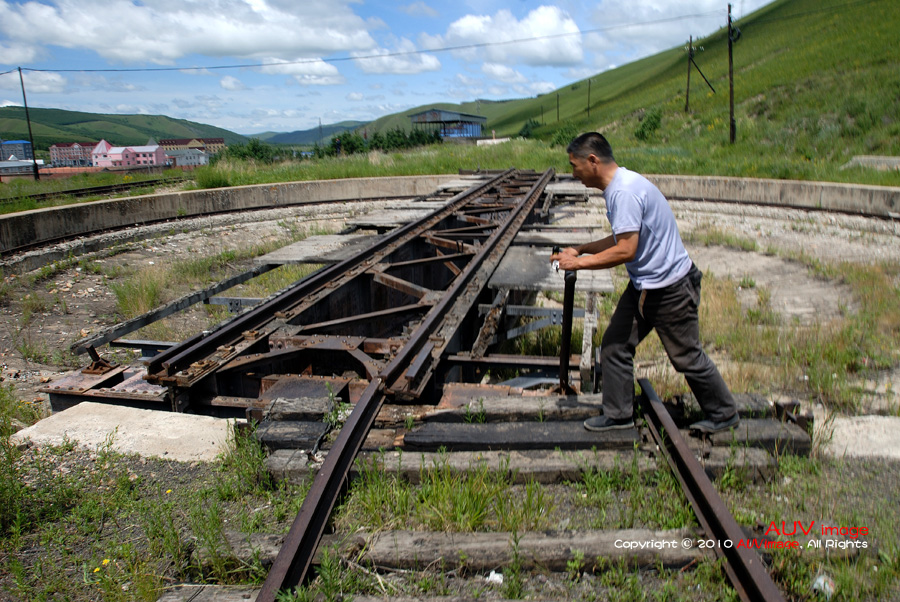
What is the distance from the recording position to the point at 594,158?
3230 mm

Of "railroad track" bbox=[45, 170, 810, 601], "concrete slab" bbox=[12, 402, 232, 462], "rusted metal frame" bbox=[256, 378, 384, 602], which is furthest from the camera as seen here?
"concrete slab" bbox=[12, 402, 232, 462]

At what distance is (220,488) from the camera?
3.14 meters

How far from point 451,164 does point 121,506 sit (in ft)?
62.0

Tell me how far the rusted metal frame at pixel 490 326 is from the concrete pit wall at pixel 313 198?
30.5 ft

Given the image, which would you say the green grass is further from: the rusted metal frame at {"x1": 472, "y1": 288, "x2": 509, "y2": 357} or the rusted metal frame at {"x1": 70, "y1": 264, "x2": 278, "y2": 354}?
the rusted metal frame at {"x1": 472, "y1": 288, "x2": 509, "y2": 357}

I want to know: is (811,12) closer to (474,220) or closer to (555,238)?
(474,220)

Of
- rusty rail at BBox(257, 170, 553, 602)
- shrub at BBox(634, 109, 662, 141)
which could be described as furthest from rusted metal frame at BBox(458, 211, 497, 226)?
shrub at BBox(634, 109, 662, 141)

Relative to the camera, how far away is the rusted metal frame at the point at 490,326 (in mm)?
5200

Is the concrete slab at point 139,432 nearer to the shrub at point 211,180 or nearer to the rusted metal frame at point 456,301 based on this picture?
the rusted metal frame at point 456,301

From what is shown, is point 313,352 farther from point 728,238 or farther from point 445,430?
point 728,238

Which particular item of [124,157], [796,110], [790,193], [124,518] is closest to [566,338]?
[124,518]

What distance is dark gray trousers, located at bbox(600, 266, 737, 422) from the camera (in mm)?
3230

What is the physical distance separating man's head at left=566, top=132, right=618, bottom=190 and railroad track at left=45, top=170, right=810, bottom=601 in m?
1.31

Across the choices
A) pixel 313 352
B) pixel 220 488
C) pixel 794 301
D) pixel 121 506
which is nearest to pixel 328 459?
pixel 220 488
